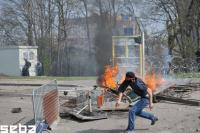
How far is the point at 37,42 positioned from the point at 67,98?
3734 centimetres

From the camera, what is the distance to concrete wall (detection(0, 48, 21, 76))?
43688mm

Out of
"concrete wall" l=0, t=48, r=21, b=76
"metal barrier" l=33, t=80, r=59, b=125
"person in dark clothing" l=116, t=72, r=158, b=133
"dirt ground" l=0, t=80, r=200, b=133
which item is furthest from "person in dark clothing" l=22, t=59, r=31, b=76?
"person in dark clothing" l=116, t=72, r=158, b=133

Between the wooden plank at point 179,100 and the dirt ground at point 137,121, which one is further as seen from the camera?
the wooden plank at point 179,100

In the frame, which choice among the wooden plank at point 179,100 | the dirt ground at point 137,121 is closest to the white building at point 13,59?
the dirt ground at point 137,121

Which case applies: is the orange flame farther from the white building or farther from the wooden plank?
the white building

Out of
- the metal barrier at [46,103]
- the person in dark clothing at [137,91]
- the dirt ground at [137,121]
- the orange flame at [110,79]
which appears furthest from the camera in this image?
the orange flame at [110,79]

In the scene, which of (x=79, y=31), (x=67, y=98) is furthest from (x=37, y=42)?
(x=67, y=98)

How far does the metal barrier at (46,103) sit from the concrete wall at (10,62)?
1201 inches

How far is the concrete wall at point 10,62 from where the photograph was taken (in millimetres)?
43688

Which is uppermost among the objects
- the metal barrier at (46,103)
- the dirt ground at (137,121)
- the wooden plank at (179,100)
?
the metal barrier at (46,103)

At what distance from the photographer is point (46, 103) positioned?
12.3 m

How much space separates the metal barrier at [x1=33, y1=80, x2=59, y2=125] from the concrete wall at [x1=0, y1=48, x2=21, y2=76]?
3052 centimetres

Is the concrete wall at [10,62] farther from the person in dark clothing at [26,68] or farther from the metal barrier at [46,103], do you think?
the metal barrier at [46,103]

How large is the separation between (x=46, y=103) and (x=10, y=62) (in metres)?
32.3
